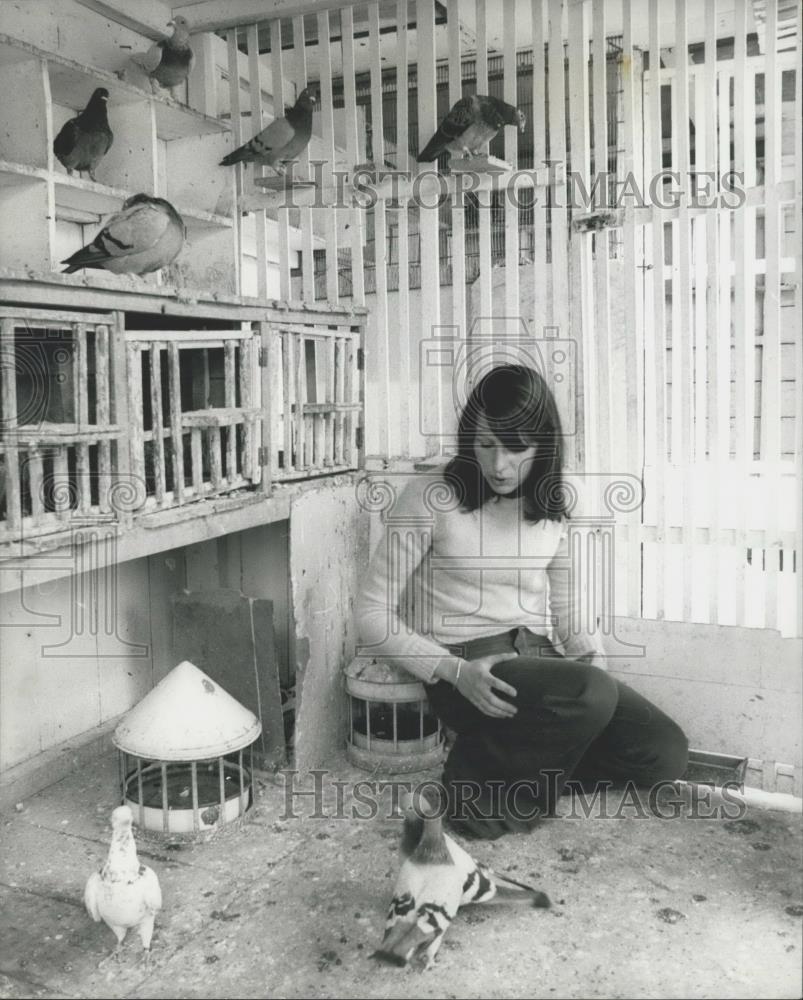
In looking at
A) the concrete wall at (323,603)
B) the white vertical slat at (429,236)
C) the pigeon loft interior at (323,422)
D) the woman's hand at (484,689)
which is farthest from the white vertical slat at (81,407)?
the white vertical slat at (429,236)

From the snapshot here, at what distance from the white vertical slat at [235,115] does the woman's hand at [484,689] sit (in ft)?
7.03

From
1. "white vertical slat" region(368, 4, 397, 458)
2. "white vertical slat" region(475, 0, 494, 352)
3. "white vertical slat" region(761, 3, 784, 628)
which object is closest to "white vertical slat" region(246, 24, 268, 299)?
"white vertical slat" region(368, 4, 397, 458)

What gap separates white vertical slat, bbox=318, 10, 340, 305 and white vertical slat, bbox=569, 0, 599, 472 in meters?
0.96

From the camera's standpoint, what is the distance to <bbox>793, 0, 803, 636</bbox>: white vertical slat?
295 centimetres

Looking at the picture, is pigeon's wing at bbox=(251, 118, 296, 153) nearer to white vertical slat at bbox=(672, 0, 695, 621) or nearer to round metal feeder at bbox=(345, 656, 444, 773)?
white vertical slat at bbox=(672, 0, 695, 621)

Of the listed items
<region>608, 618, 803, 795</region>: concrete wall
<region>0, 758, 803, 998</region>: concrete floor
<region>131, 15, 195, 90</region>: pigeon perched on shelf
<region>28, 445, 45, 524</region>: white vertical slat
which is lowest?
<region>0, 758, 803, 998</region>: concrete floor

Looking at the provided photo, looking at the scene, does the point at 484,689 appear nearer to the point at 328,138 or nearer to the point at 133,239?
the point at 133,239

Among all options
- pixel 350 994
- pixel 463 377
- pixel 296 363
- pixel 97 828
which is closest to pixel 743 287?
pixel 463 377

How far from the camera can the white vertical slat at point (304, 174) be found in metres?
3.78

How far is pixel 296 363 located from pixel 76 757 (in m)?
1.68

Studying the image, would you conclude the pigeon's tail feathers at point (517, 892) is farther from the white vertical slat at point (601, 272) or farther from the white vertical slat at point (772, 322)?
the white vertical slat at point (601, 272)

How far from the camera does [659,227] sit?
329cm

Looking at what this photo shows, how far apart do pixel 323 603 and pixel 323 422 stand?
27.3 inches

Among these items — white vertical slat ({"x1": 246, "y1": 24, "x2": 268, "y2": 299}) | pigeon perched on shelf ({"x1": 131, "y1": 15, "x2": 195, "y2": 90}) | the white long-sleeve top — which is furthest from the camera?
white vertical slat ({"x1": 246, "y1": 24, "x2": 268, "y2": 299})
